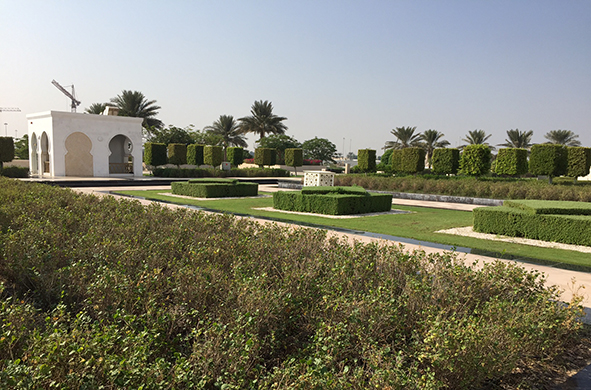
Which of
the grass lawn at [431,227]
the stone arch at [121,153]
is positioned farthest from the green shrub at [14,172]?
the grass lawn at [431,227]

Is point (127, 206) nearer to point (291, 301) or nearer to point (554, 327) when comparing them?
point (291, 301)

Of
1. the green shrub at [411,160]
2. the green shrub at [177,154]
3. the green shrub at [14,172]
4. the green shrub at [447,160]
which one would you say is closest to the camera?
the green shrub at [447,160]

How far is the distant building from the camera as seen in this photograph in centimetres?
2870

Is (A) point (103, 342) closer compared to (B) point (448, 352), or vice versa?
(A) point (103, 342)

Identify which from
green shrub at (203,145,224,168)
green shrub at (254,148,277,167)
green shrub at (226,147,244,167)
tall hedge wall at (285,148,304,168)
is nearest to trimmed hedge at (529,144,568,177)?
tall hedge wall at (285,148,304,168)

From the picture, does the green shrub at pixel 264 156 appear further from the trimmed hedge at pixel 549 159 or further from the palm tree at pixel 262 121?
the trimmed hedge at pixel 549 159

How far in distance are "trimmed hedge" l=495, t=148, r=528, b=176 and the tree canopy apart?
4233 cm

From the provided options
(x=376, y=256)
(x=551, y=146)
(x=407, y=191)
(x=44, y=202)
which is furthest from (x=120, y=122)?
(x=376, y=256)

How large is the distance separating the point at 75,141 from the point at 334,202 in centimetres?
2388

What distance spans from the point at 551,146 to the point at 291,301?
83.2 feet

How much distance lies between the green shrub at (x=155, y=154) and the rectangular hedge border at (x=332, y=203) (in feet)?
78.8

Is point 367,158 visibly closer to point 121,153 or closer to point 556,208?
point 121,153

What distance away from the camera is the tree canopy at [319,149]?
67562mm

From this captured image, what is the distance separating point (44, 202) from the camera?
8.38m
